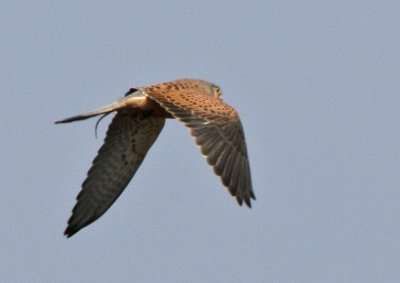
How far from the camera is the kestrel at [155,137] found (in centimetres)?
1097

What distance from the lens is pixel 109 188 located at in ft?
42.9

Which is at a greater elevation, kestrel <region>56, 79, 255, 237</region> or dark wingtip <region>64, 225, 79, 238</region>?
kestrel <region>56, 79, 255, 237</region>

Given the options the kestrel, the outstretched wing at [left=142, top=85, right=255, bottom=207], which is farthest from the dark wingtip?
the outstretched wing at [left=142, top=85, right=255, bottom=207]

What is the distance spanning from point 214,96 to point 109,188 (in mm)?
1698

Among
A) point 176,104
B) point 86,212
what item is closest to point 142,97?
point 176,104

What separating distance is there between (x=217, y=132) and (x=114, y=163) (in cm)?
233

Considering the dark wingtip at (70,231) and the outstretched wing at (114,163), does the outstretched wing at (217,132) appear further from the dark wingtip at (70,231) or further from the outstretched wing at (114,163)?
the dark wingtip at (70,231)

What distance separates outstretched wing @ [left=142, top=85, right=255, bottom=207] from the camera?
35.5ft

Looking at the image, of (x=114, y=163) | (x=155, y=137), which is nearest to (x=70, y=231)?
(x=114, y=163)

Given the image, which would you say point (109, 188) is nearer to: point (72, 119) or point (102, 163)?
point (102, 163)

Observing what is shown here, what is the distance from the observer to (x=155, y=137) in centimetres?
1323

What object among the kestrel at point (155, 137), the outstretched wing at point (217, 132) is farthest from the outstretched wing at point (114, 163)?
the outstretched wing at point (217, 132)

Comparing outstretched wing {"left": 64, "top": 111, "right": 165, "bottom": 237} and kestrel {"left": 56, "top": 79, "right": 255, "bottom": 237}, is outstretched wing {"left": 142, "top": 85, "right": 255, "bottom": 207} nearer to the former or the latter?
kestrel {"left": 56, "top": 79, "right": 255, "bottom": 237}

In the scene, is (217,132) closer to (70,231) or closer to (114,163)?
(114,163)
